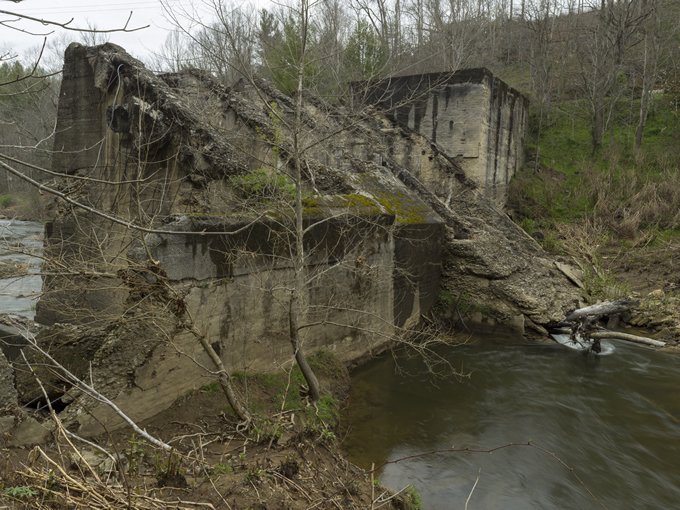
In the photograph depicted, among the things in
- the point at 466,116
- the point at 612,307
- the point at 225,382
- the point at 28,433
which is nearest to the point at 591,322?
the point at 612,307

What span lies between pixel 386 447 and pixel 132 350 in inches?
127

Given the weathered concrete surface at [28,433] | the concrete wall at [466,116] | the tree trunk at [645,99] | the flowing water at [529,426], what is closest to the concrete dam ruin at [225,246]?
the weathered concrete surface at [28,433]

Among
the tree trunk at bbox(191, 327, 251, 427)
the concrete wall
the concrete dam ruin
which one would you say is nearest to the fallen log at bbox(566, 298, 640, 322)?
the concrete dam ruin

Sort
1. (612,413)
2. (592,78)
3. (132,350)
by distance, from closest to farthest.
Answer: (132,350) < (612,413) < (592,78)

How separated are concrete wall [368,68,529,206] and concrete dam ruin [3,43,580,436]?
3.99 m

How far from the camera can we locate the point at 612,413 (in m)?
6.70

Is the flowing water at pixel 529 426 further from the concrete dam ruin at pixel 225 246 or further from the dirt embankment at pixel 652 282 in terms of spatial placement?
the dirt embankment at pixel 652 282

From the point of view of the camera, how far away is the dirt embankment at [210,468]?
298 cm

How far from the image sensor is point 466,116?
16.3 m

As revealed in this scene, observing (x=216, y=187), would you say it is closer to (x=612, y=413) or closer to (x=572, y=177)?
(x=612, y=413)

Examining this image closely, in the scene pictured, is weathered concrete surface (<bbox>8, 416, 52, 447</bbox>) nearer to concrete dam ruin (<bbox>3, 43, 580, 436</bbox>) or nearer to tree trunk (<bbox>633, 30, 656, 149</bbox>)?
concrete dam ruin (<bbox>3, 43, 580, 436</bbox>)

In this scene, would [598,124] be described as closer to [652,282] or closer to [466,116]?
[466,116]

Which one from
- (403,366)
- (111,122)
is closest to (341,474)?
(403,366)

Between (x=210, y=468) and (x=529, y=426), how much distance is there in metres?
4.58
